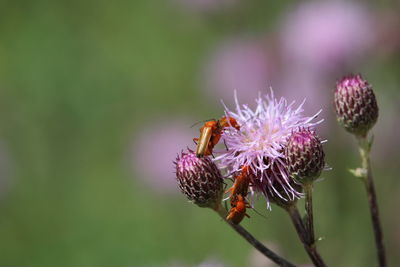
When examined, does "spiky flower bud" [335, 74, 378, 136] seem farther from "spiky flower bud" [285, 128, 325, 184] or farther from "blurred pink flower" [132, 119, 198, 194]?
"blurred pink flower" [132, 119, 198, 194]

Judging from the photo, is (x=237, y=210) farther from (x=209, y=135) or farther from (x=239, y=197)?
(x=209, y=135)

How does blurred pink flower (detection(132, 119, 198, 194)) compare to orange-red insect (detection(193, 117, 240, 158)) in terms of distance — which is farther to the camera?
blurred pink flower (detection(132, 119, 198, 194))

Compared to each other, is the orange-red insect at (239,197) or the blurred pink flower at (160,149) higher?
the blurred pink flower at (160,149)

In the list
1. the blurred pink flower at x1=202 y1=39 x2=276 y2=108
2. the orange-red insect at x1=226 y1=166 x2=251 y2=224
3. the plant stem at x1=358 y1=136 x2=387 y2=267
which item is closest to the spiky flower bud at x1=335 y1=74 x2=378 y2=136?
the plant stem at x1=358 y1=136 x2=387 y2=267

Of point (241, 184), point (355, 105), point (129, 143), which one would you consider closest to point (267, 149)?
point (241, 184)

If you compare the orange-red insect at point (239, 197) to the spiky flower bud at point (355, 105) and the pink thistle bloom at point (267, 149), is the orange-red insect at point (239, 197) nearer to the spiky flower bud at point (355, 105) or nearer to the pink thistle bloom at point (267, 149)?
the pink thistle bloom at point (267, 149)

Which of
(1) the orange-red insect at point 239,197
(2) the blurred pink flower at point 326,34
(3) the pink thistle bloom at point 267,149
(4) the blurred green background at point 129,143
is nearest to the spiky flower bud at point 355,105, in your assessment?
(3) the pink thistle bloom at point 267,149
